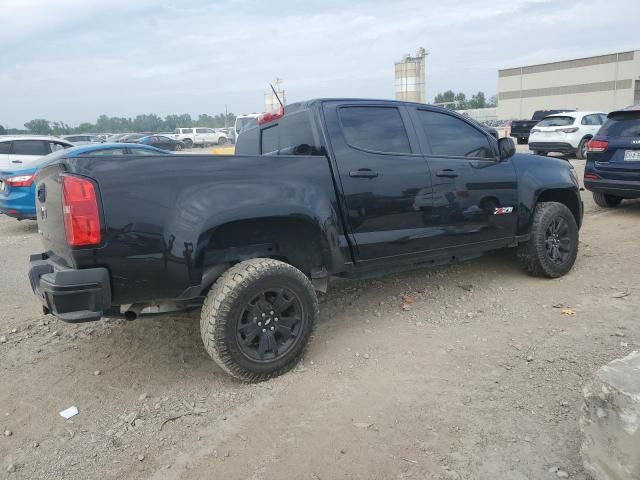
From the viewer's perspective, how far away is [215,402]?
320 centimetres

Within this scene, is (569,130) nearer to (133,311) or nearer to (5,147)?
(5,147)

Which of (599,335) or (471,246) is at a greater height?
(471,246)

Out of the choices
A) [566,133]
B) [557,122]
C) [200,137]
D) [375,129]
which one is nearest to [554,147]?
[566,133]

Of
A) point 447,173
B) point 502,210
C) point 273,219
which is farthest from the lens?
point 502,210

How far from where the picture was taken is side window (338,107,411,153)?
4016 mm

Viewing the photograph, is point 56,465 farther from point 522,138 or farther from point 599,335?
point 522,138

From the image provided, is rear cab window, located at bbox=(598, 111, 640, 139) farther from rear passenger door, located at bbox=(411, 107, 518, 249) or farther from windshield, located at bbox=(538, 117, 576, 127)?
windshield, located at bbox=(538, 117, 576, 127)

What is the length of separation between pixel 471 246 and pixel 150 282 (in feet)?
9.13

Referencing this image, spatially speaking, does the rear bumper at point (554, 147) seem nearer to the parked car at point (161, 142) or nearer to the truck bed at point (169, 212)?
the truck bed at point (169, 212)

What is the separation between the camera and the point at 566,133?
17.3 m

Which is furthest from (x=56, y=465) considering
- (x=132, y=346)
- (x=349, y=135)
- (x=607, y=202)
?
(x=607, y=202)

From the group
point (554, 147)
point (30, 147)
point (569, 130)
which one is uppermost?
point (30, 147)

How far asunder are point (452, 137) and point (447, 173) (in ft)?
1.48

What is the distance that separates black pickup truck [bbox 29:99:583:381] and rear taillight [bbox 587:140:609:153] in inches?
154
